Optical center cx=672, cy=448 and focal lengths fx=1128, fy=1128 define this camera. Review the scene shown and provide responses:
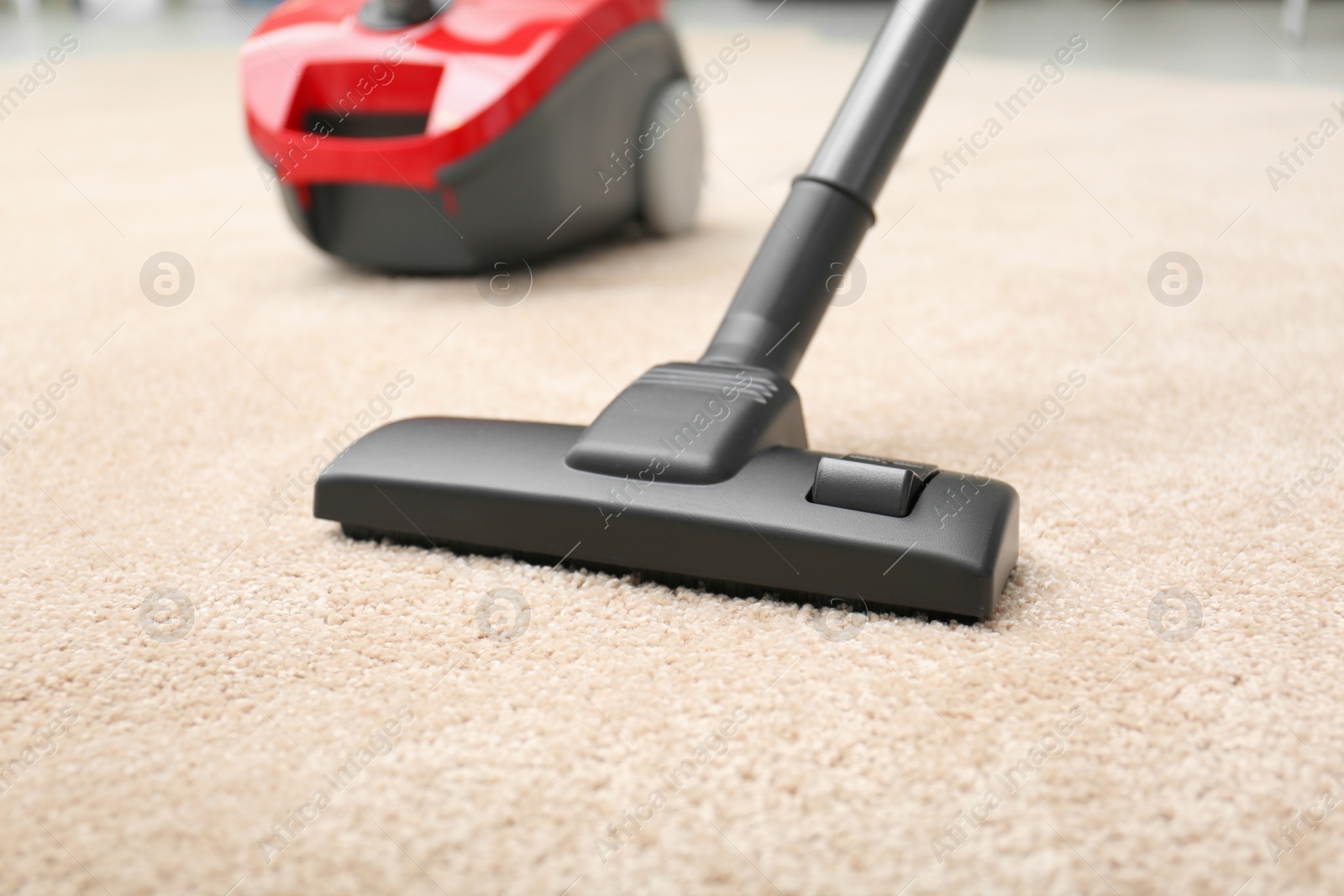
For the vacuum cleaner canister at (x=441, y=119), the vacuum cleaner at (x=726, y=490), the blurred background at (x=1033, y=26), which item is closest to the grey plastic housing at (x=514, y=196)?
the vacuum cleaner canister at (x=441, y=119)

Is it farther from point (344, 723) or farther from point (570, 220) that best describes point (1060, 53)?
point (344, 723)

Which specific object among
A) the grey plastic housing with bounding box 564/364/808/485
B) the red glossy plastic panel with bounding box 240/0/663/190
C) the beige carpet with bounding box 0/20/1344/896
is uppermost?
the red glossy plastic panel with bounding box 240/0/663/190

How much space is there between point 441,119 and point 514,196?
0.39 ft

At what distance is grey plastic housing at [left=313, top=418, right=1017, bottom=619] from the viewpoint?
1.71ft

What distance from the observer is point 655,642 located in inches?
21.2

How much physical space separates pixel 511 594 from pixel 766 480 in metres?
0.14

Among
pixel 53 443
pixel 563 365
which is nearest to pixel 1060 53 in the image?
pixel 563 365

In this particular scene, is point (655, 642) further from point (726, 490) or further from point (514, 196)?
point (514, 196)

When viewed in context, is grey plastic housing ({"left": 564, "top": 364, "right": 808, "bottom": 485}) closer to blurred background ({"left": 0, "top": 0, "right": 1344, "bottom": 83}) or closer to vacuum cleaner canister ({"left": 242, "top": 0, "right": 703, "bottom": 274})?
vacuum cleaner canister ({"left": 242, "top": 0, "right": 703, "bottom": 274})

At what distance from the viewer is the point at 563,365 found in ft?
3.30

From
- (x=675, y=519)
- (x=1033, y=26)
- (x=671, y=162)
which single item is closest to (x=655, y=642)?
(x=675, y=519)

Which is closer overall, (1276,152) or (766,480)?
(766,480)

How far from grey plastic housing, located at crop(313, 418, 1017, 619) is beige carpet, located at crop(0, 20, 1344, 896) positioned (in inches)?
0.8

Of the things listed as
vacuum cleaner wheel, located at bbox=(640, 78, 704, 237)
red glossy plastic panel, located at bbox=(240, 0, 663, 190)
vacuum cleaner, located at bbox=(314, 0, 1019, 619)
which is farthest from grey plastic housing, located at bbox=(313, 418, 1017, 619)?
vacuum cleaner wheel, located at bbox=(640, 78, 704, 237)
